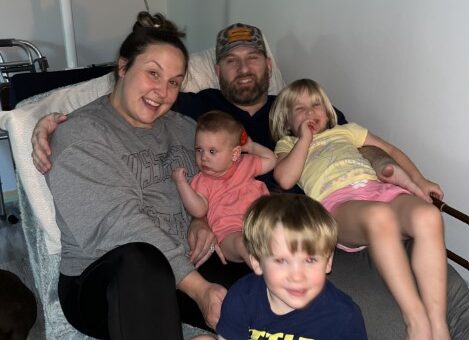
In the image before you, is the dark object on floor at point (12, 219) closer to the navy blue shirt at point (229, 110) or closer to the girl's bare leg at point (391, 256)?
the navy blue shirt at point (229, 110)

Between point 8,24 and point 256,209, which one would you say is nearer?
point 256,209

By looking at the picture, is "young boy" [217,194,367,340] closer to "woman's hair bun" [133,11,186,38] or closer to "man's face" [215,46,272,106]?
"woman's hair bun" [133,11,186,38]

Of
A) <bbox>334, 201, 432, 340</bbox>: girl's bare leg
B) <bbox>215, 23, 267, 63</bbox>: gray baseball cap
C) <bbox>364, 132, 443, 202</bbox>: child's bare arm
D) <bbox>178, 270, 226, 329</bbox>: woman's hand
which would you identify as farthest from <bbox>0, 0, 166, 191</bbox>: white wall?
<bbox>334, 201, 432, 340</bbox>: girl's bare leg

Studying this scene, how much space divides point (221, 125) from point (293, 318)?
30.3 inches

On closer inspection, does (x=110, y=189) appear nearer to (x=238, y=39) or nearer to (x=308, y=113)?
(x=308, y=113)

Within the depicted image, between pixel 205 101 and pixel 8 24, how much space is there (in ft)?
4.82

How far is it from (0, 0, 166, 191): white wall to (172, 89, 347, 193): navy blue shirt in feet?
4.41

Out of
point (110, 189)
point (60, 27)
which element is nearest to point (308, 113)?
point (110, 189)

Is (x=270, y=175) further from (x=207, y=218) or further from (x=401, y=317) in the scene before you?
(x=401, y=317)

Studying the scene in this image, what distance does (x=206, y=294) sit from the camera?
4.18ft

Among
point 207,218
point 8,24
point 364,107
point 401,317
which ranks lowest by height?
point 401,317

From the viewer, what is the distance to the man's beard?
6.90 ft

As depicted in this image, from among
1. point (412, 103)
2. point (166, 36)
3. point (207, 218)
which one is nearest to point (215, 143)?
point (207, 218)

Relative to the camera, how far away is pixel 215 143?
1662 millimetres
